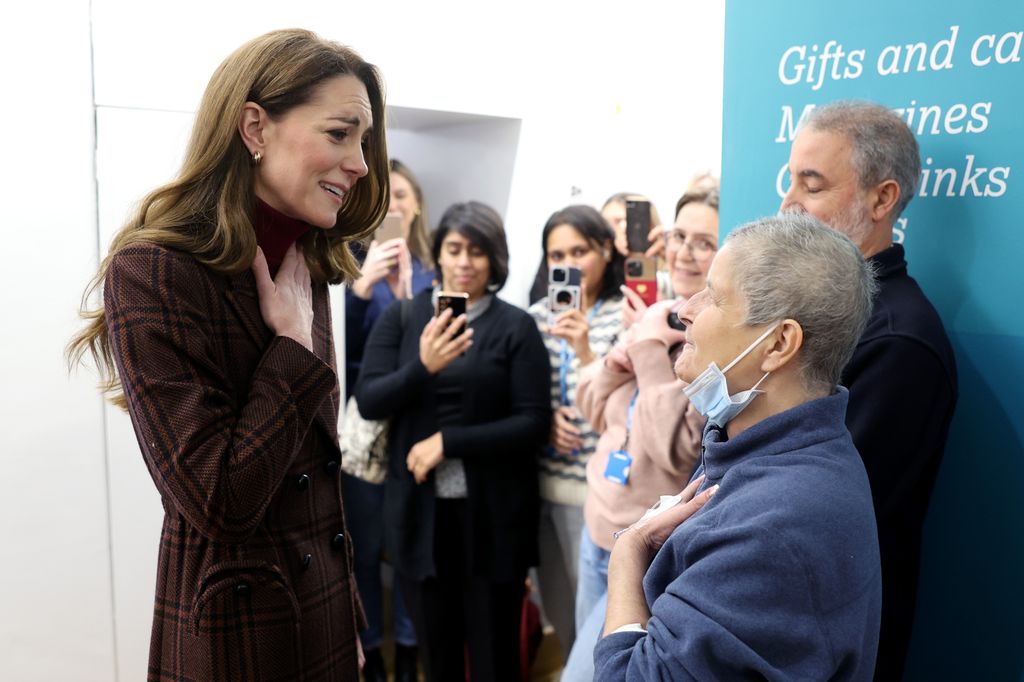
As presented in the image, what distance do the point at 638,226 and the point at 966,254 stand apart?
1.13 m

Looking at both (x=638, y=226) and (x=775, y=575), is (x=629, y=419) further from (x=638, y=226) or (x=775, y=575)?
(x=775, y=575)

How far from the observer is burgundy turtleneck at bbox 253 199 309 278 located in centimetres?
156

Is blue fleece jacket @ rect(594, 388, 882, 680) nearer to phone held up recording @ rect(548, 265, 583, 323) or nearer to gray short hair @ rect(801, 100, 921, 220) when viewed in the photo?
gray short hair @ rect(801, 100, 921, 220)

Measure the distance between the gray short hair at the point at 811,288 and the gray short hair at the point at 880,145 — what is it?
1.93 ft

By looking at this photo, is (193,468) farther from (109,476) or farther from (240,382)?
(109,476)

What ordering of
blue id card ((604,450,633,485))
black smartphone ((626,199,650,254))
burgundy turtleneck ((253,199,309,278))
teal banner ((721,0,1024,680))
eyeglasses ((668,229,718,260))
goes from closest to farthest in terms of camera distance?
burgundy turtleneck ((253,199,309,278)) < teal banner ((721,0,1024,680)) < blue id card ((604,450,633,485)) < eyeglasses ((668,229,718,260)) < black smartphone ((626,199,650,254))

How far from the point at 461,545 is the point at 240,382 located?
1.62 meters

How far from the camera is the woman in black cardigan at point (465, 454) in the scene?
2.89 m

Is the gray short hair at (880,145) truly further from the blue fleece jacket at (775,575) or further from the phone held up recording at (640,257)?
the phone held up recording at (640,257)

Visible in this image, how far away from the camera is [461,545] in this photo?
9.69 ft

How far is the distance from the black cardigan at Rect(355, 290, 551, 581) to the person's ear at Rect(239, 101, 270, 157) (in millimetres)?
1439

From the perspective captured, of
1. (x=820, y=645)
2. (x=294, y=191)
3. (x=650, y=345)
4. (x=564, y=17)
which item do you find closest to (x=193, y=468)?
(x=294, y=191)

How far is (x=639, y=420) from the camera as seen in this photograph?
7.52 ft

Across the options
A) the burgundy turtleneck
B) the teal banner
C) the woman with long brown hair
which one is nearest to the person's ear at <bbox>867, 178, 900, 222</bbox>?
the teal banner
